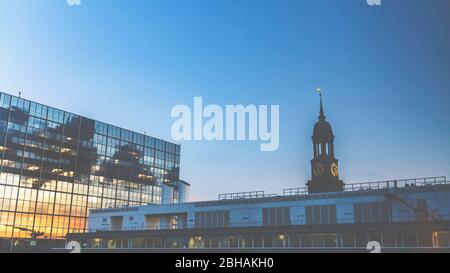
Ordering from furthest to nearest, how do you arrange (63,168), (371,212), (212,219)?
(63,168), (212,219), (371,212)

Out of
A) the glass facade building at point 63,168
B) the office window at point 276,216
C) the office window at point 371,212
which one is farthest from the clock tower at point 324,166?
the glass facade building at point 63,168

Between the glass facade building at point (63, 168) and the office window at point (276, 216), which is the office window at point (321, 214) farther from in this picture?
the glass facade building at point (63, 168)

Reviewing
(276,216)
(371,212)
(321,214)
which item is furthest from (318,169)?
(371,212)

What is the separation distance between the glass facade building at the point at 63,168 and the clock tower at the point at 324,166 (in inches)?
1912

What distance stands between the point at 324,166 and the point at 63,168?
51.4 m

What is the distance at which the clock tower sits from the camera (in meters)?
47.2

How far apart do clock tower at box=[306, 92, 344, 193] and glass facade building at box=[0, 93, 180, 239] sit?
48.6 meters

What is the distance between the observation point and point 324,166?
47531 millimetres

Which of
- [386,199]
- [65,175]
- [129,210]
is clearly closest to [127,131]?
[65,175]

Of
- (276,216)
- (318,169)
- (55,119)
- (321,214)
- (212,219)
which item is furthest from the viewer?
(55,119)

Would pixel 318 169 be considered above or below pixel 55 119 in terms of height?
below

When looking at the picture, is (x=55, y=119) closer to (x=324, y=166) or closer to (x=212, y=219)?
(x=212, y=219)

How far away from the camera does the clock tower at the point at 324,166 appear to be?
47.2m
